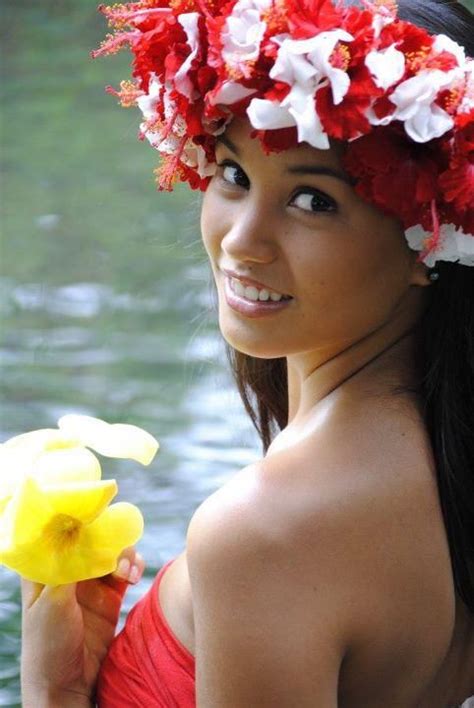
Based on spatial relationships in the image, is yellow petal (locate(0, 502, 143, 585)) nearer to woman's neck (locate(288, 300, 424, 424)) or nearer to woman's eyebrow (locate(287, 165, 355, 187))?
woman's neck (locate(288, 300, 424, 424))

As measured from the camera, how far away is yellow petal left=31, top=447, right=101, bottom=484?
81.2 inches

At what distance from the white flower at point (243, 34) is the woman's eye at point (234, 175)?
0.55ft

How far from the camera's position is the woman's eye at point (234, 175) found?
Answer: 1.97m

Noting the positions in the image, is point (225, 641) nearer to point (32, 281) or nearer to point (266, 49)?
point (266, 49)

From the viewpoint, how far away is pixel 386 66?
1797 mm

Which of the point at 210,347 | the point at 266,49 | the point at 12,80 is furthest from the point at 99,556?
the point at 12,80

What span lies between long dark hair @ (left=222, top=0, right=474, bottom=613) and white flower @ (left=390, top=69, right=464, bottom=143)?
0.48 feet

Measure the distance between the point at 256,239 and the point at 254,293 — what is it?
85 millimetres

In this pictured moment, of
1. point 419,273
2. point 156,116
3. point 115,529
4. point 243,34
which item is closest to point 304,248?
point 419,273

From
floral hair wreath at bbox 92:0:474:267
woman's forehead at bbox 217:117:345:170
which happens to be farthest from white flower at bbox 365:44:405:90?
woman's forehead at bbox 217:117:345:170

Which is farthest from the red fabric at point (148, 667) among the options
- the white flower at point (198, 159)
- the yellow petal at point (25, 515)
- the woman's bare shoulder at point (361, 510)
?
the white flower at point (198, 159)

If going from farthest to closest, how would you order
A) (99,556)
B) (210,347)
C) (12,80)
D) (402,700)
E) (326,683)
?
1. (12,80)
2. (210,347)
3. (99,556)
4. (402,700)
5. (326,683)

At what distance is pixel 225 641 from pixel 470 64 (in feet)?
2.42

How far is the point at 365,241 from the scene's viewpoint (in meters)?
1.89
